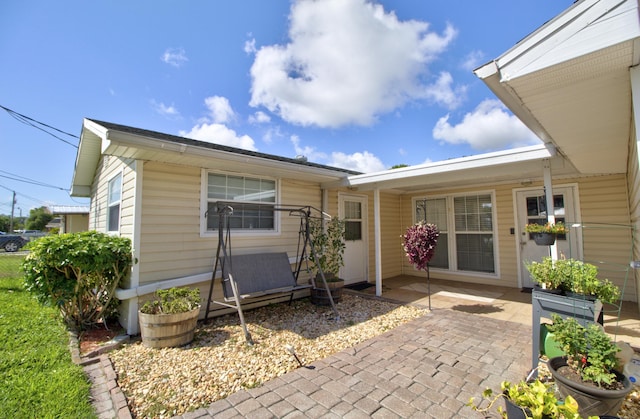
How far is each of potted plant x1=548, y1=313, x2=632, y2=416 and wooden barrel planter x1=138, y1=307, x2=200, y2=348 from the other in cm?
347

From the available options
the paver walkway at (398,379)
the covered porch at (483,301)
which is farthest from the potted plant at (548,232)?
the covered porch at (483,301)

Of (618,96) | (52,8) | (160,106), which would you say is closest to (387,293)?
(618,96)

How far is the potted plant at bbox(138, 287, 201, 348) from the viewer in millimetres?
3166

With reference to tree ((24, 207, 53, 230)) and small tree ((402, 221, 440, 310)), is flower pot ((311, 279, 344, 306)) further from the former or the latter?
tree ((24, 207, 53, 230))

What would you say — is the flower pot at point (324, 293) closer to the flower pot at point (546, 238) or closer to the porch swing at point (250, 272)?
the porch swing at point (250, 272)

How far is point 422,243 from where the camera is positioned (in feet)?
14.9

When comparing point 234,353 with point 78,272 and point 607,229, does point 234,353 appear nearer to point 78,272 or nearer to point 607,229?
point 78,272

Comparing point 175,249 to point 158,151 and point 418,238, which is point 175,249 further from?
point 418,238

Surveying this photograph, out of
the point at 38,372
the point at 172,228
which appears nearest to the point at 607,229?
the point at 172,228

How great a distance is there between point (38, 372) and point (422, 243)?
15.8 ft

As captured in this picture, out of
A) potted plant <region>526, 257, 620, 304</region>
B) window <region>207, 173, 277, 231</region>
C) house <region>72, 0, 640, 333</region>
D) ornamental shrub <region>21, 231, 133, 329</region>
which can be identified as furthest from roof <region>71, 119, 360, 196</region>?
potted plant <region>526, 257, 620, 304</region>

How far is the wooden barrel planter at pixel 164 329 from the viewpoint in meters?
3.16

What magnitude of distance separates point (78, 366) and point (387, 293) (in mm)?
4829

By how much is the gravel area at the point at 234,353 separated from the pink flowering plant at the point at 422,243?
84 centimetres
